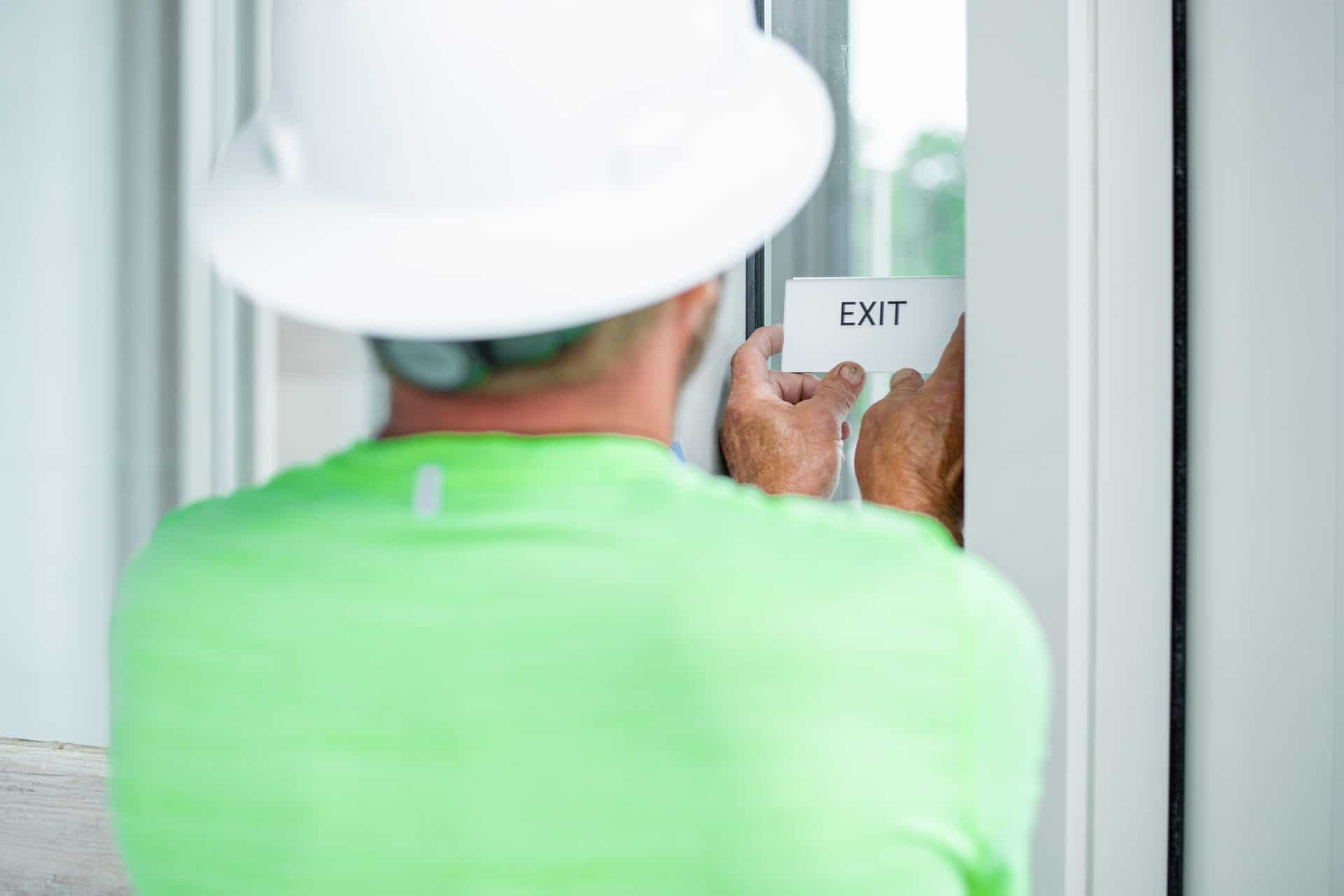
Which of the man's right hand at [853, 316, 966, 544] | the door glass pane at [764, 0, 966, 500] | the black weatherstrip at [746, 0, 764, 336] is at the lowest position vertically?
the man's right hand at [853, 316, 966, 544]

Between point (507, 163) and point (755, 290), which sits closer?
point (507, 163)

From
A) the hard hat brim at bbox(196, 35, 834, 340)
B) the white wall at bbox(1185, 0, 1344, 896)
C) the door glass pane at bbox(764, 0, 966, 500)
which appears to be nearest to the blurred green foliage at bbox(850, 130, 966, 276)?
the door glass pane at bbox(764, 0, 966, 500)

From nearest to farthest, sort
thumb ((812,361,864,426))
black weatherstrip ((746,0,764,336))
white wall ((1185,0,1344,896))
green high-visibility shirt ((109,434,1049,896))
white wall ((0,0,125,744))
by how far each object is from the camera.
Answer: green high-visibility shirt ((109,434,1049,896))
white wall ((1185,0,1344,896))
thumb ((812,361,864,426))
black weatherstrip ((746,0,764,336))
white wall ((0,0,125,744))

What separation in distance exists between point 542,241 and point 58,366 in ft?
3.78

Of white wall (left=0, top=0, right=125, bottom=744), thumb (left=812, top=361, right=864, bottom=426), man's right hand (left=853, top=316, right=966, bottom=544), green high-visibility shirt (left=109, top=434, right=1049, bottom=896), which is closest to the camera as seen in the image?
green high-visibility shirt (left=109, top=434, right=1049, bottom=896)

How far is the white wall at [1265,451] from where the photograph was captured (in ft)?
2.31

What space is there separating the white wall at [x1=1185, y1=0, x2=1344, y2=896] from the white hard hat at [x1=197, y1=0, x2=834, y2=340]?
1.35ft

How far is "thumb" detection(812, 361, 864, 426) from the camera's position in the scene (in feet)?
3.28

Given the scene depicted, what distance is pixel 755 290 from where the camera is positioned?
1189 millimetres

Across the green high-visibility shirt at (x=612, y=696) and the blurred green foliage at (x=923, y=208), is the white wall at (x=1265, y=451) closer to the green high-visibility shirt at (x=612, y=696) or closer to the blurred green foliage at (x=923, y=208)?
the blurred green foliage at (x=923, y=208)

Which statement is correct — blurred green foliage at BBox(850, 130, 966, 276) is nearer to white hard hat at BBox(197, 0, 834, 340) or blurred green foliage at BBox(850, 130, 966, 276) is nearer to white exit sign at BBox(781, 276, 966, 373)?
white exit sign at BBox(781, 276, 966, 373)

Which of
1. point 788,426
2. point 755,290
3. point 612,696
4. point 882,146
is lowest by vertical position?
point 612,696

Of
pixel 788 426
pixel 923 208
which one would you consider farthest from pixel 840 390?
pixel 923 208

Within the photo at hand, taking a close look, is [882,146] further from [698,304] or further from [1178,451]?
[698,304]
